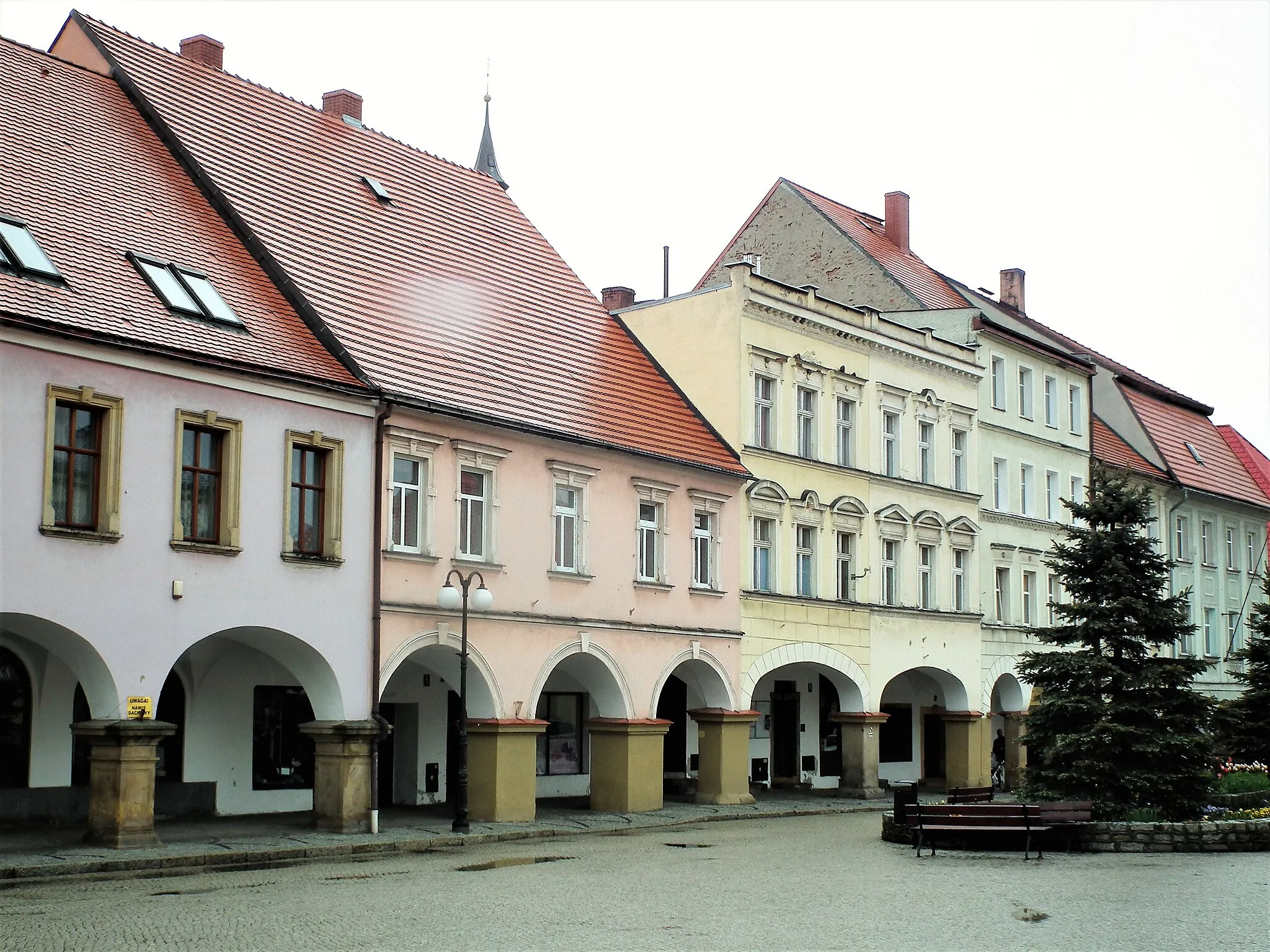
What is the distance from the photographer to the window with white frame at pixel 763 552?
37656 millimetres

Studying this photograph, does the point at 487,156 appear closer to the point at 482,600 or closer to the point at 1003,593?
the point at 1003,593

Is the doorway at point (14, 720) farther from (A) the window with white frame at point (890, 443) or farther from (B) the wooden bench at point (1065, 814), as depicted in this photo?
(A) the window with white frame at point (890, 443)

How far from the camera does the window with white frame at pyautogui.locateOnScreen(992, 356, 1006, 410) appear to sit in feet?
156

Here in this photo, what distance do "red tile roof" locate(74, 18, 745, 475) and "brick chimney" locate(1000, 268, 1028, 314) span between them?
26791 millimetres

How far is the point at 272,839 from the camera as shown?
24.2m

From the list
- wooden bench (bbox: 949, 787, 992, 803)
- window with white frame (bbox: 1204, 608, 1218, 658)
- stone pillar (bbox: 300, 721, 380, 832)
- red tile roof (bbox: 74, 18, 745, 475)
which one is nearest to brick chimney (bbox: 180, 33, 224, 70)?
red tile roof (bbox: 74, 18, 745, 475)

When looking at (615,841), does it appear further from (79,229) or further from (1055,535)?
(1055,535)

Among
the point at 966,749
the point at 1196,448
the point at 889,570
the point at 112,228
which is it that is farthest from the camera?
the point at 1196,448

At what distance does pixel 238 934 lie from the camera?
586 inches

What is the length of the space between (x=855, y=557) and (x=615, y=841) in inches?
623

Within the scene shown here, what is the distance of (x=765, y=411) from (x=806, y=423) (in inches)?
67.5

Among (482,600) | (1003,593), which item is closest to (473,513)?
(482,600)

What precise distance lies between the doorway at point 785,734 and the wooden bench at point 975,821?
18.6 m

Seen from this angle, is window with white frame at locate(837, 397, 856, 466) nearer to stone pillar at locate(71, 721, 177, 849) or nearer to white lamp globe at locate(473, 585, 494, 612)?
white lamp globe at locate(473, 585, 494, 612)
